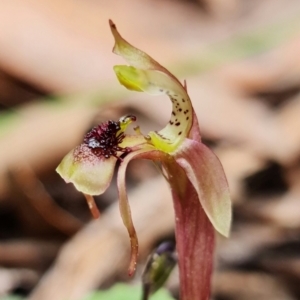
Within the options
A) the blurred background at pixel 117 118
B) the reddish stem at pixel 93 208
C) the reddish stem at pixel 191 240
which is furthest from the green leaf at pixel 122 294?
the reddish stem at pixel 93 208

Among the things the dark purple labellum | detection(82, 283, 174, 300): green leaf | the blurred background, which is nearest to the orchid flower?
the dark purple labellum

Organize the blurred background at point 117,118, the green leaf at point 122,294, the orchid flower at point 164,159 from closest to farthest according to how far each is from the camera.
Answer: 1. the orchid flower at point 164,159
2. the green leaf at point 122,294
3. the blurred background at point 117,118

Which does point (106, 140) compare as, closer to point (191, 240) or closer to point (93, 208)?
point (93, 208)

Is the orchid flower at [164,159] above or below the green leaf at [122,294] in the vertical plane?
above

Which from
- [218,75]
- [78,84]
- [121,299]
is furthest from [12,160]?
[218,75]

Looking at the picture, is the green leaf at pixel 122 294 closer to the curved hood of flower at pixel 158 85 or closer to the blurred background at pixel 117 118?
the blurred background at pixel 117 118

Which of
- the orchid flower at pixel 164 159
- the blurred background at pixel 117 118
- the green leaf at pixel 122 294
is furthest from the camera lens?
the blurred background at pixel 117 118

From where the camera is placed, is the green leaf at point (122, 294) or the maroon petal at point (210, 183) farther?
the green leaf at point (122, 294)
